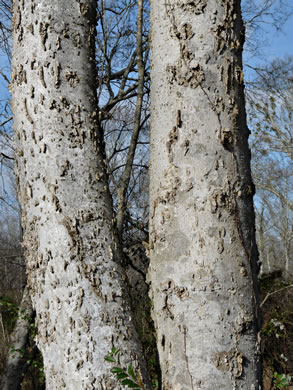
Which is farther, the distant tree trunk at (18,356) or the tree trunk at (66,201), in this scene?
the distant tree trunk at (18,356)

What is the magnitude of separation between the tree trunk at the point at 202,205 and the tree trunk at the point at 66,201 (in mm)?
164

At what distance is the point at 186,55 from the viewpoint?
1124mm

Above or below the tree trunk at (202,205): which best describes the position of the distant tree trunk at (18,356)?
below

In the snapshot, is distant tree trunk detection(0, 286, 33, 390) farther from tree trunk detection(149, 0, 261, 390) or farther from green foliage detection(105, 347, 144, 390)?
tree trunk detection(149, 0, 261, 390)

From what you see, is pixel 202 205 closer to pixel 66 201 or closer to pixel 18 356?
pixel 66 201

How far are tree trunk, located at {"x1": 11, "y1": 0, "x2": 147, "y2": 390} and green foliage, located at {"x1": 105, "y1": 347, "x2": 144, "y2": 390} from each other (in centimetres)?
2

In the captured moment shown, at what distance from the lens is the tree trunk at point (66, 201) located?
1075 mm

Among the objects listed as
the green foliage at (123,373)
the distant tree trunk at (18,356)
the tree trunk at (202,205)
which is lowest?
the distant tree trunk at (18,356)

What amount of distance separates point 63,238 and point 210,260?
1.41 feet

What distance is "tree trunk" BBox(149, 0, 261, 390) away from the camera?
1007mm

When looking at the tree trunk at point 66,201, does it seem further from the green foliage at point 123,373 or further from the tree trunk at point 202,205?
the tree trunk at point 202,205

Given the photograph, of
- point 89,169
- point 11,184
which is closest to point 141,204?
point 89,169

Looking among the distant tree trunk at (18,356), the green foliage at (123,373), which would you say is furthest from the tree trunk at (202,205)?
the distant tree trunk at (18,356)

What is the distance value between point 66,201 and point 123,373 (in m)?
0.50
